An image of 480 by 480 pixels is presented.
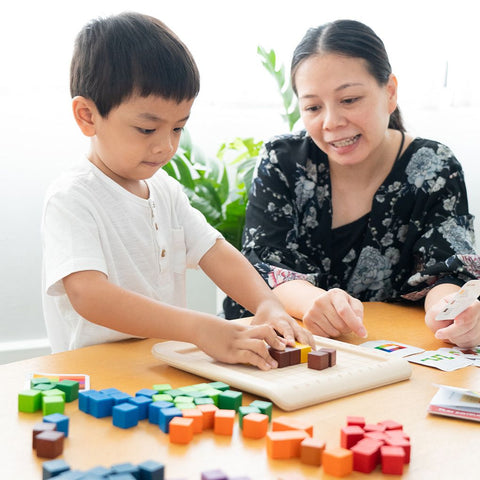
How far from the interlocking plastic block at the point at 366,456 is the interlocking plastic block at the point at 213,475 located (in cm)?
15

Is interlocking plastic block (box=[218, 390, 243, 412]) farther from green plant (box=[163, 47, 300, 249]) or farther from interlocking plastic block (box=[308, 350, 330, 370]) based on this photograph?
green plant (box=[163, 47, 300, 249])

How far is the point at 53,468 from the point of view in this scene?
63 centimetres

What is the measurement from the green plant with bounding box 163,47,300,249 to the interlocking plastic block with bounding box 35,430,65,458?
1767 mm

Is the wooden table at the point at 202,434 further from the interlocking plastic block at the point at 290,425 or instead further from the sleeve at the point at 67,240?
the sleeve at the point at 67,240

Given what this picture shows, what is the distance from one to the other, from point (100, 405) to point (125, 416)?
0.05 metres

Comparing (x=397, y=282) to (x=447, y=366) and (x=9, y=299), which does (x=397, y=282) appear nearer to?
(x=447, y=366)

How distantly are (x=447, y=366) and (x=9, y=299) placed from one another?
1.92 m

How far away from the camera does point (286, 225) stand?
5.60 feet

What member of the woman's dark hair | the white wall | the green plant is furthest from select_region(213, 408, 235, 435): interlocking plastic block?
the white wall

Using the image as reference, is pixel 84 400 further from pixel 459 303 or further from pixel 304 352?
pixel 459 303

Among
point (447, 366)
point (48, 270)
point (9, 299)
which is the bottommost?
point (9, 299)

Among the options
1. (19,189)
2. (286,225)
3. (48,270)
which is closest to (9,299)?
(19,189)

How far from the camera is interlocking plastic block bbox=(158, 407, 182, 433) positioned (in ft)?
2.52

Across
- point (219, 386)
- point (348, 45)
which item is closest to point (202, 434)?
point (219, 386)
